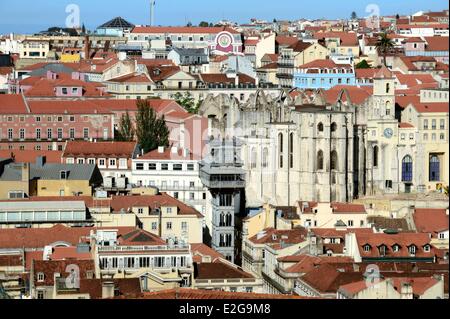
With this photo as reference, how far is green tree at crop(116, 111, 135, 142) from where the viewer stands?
3431 centimetres

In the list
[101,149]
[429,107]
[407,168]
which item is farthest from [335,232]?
[101,149]

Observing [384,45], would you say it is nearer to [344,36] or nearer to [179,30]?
[344,36]

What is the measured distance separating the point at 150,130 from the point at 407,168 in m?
6.53

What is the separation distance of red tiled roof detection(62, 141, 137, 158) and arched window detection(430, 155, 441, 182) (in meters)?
5.85

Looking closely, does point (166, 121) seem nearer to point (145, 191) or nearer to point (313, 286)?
point (145, 191)

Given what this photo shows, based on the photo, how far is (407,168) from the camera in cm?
3045

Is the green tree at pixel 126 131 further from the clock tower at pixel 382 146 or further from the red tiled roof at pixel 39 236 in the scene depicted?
the red tiled roof at pixel 39 236

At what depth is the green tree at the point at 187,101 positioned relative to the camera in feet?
134

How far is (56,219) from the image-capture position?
73.5ft

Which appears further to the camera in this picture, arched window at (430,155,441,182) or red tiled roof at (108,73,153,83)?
red tiled roof at (108,73,153,83)

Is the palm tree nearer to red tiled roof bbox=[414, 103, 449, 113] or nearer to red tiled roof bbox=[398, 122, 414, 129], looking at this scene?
red tiled roof bbox=[414, 103, 449, 113]

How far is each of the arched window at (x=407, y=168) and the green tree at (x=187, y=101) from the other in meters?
10.1

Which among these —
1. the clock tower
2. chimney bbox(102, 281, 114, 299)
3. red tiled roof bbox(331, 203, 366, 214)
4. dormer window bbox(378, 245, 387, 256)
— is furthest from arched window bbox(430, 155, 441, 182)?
chimney bbox(102, 281, 114, 299)
